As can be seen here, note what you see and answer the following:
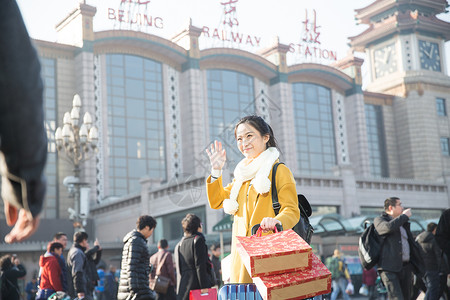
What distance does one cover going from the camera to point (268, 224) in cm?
390

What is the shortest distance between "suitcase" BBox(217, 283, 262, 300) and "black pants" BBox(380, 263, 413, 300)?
3.65m

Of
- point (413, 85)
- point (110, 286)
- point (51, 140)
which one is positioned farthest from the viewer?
point (413, 85)

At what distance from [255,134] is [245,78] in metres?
40.0

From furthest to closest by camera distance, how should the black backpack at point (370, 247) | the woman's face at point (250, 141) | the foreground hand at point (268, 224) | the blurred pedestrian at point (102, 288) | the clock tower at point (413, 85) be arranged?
1. the clock tower at point (413, 85)
2. the blurred pedestrian at point (102, 288)
3. the black backpack at point (370, 247)
4. the woman's face at point (250, 141)
5. the foreground hand at point (268, 224)

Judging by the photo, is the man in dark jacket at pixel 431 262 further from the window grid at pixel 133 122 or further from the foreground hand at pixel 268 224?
the window grid at pixel 133 122

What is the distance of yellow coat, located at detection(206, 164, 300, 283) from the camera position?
4.10 metres

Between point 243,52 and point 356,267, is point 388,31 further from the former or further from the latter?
point 356,267

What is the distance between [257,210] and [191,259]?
3.91m

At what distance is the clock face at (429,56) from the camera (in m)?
52.5

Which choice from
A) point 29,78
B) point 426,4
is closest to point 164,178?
point 426,4

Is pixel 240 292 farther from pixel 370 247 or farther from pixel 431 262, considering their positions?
pixel 431 262

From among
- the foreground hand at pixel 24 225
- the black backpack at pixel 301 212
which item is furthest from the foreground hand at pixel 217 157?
the foreground hand at pixel 24 225

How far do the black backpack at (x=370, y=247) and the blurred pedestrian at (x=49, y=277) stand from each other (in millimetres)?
4008

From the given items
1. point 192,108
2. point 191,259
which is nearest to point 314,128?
point 192,108
